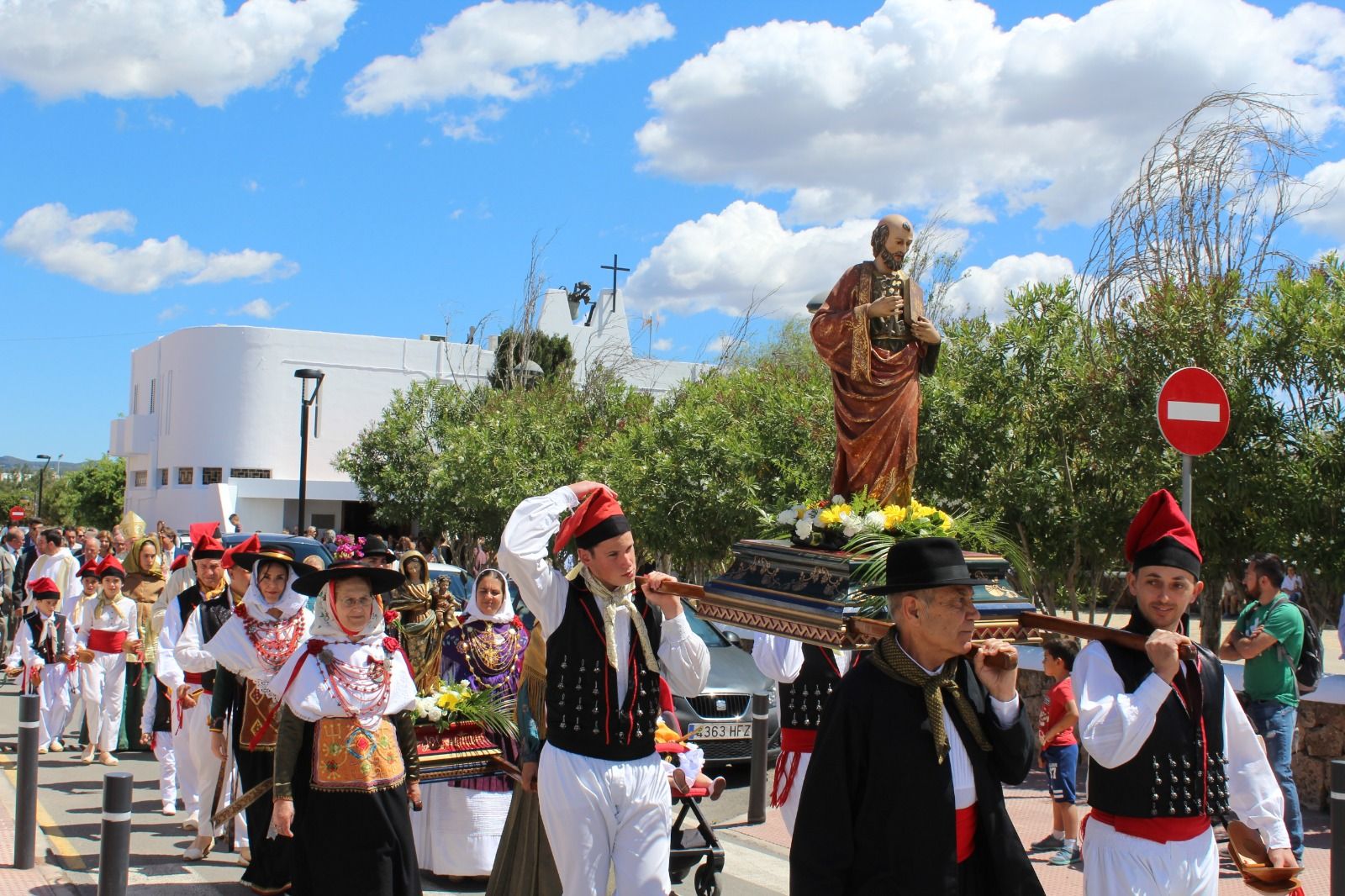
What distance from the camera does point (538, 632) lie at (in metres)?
5.84

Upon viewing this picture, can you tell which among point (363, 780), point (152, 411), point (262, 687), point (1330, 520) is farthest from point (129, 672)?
point (152, 411)

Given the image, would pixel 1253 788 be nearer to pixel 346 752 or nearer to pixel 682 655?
pixel 682 655

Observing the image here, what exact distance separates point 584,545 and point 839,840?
2272 millimetres

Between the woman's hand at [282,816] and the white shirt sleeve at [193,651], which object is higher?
the white shirt sleeve at [193,651]

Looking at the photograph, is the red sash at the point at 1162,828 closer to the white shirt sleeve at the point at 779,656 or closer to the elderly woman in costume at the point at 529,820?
the white shirt sleeve at the point at 779,656

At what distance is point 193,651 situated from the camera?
862 centimetres

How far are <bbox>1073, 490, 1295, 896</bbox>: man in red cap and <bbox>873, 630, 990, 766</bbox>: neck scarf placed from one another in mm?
781

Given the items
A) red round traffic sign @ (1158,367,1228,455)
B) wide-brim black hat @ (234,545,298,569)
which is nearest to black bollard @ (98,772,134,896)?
wide-brim black hat @ (234,545,298,569)

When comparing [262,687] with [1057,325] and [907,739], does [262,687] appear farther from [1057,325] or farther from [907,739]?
[1057,325]

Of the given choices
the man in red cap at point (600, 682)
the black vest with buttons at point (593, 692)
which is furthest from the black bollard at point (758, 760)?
the black vest with buttons at point (593, 692)

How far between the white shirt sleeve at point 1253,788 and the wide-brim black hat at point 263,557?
17.8 feet

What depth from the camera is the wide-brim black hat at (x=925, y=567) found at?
364 centimetres

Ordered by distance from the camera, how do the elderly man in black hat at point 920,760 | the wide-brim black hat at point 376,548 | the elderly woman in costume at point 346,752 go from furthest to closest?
the wide-brim black hat at point 376,548
the elderly woman in costume at point 346,752
the elderly man in black hat at point 920,760

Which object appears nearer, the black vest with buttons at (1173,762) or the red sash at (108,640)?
the black vest with buttons at (1173,762)
